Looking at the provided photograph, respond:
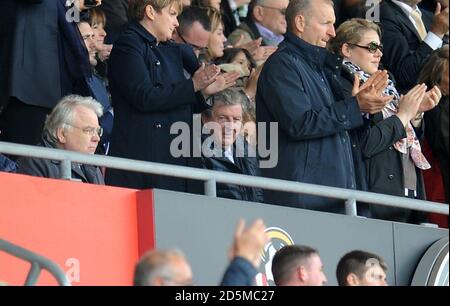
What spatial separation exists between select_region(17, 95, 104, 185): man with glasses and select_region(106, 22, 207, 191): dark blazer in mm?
376

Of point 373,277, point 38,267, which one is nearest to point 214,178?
point 373,277

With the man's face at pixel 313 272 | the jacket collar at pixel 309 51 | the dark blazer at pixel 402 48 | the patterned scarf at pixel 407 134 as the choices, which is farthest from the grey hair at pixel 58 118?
the dark blazer at pixel 402 48

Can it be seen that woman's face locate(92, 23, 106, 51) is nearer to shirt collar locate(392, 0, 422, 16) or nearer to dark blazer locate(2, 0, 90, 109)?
dark blazer locate(2, 0, 90, 109)

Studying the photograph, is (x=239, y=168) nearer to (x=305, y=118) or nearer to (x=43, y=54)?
(x=305, y=118)

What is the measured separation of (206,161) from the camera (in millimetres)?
10305

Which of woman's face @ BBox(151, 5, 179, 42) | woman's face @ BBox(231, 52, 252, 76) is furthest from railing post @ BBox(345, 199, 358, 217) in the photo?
woman's face @ BBox(231, 52, 252, 76)

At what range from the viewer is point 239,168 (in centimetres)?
1046

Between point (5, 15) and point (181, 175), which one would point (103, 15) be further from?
point (181, 175)

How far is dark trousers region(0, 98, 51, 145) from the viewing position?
10.2 meters

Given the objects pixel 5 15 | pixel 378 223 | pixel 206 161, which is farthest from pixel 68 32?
pixel 378 223

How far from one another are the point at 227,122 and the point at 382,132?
978mm

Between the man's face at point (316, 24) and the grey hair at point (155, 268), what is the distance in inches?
151

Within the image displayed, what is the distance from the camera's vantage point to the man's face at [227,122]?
10383 millimetres

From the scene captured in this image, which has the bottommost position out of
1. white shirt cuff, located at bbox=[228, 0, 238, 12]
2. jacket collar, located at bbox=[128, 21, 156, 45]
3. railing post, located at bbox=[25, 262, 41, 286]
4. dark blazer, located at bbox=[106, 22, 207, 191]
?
railing post, located at bbox=[25, 262, 41, 286]
